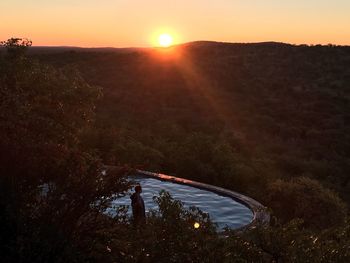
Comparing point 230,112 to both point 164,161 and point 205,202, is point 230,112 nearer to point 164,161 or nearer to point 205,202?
point 164,161

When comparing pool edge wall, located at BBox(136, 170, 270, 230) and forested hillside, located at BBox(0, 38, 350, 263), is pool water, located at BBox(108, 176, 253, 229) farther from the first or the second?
forested hillside, located at BBox(0, 38, 350, 263)

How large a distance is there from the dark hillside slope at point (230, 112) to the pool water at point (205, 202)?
2587mm

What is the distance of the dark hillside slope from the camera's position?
21.9 m

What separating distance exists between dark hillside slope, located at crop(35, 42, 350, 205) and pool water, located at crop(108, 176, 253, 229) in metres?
2.59

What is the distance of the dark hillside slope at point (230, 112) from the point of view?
21.9 m

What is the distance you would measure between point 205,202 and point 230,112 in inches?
1186

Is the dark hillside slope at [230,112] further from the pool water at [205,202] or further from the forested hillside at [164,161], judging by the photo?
the pool water at [205,202]

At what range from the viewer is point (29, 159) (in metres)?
7.32

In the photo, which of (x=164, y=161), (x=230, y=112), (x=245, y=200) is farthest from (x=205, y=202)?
(x=230, y=112)

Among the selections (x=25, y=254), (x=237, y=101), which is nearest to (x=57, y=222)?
(x=25, y=254)

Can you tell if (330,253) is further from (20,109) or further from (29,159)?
(20,109)

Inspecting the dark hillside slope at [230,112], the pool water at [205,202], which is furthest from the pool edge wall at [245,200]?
the dark hillside slope at [230,112]

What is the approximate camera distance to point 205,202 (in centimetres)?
1475

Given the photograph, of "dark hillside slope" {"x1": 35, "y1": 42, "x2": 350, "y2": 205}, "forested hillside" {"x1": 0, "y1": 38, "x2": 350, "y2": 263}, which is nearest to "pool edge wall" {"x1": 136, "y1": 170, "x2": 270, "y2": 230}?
"forested hillside" {"x1": 0, "y1": 38, "x2": 350, "y2": 263}
